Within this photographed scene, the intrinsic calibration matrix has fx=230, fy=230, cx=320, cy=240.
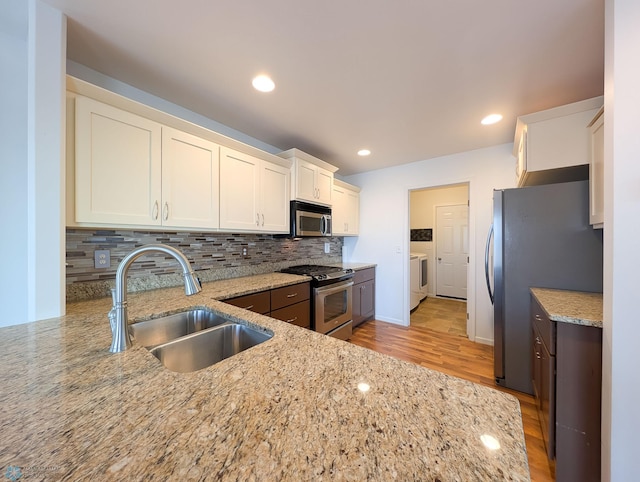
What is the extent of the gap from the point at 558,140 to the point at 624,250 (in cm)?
129

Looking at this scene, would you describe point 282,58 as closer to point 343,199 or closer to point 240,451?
point 240,451

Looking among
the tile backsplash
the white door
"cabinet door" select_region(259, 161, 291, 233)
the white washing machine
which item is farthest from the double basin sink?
the white door

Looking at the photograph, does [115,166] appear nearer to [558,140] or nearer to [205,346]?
[205,346]

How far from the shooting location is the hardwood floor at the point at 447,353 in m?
1.53

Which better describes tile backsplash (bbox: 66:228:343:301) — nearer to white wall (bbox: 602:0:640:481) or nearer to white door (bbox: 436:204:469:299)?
white wall (bbox: 602:0:640:481)

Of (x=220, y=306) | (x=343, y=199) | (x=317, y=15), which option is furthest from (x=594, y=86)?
(x=220, y=306)

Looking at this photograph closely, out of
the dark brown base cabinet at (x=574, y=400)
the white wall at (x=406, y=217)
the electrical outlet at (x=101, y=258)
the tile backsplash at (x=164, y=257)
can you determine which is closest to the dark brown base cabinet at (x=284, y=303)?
the tile backsplash at (x=164, y=257)

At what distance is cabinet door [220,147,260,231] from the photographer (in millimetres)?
1971

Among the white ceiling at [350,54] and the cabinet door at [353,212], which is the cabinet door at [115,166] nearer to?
the white ceiling at [350,54]

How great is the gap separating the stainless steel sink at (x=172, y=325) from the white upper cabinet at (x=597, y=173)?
2306mm

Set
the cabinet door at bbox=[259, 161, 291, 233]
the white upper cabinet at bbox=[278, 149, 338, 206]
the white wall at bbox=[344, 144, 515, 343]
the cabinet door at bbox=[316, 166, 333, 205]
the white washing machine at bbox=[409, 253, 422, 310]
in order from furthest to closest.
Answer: the white washing machine at bbox=[409, 253, 422, 310] → the cabinet door at bbox=[316, 166, 333, 205] → the white wall at bbox=[344, 144, 515, 343] → the white upper cabinet at bbox=[278, 149, 338, 206] → the cabinet door at bbox=[259, 161, 291, 233]

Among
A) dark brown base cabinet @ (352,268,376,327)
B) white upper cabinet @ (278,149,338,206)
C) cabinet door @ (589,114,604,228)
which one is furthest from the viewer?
dark brown base cabinet @ (352,268,376,327)

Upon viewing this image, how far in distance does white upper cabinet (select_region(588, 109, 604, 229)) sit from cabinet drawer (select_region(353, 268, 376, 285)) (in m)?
2.20

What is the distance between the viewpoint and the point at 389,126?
227 centimetres
